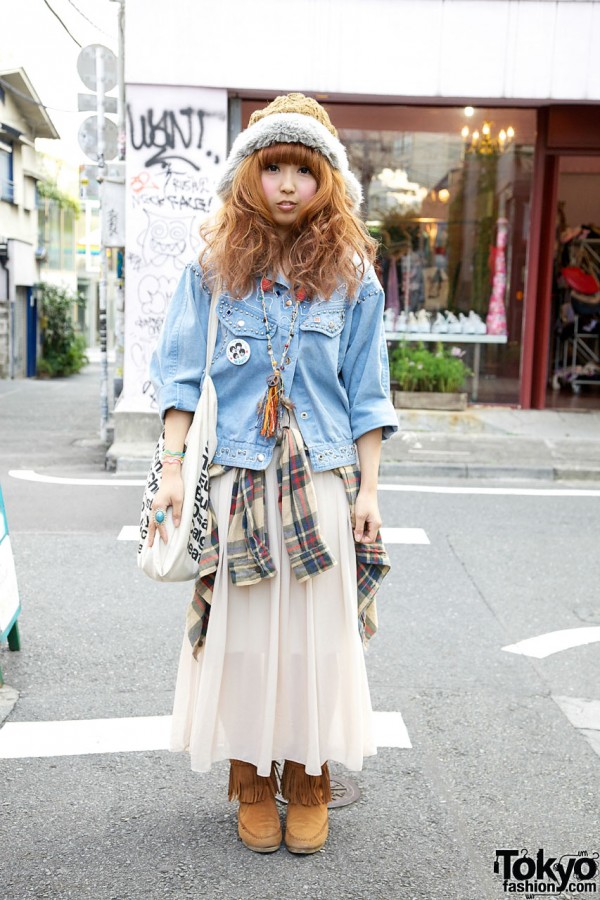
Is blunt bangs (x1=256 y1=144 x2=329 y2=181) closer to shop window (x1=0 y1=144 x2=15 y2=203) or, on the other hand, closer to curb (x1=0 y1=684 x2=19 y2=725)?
curb (x1=0 y1=684 x2=19 y2=725)

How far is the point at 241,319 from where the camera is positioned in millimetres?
2574

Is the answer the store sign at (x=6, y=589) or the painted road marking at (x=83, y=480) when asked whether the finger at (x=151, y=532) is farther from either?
the painted road marking at (x=83, y=480)

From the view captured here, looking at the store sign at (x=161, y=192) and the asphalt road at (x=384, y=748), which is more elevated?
the store sign at (x=161, y=192)

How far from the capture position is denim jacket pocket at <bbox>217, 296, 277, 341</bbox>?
256 cm

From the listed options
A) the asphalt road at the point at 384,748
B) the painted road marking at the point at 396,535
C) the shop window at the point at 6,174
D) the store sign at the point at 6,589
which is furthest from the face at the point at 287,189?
the shop window at the point at 6,174

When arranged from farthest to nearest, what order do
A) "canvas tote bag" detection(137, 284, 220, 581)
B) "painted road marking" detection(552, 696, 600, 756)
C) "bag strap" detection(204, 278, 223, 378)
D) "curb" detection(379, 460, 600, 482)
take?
"curb" detection(379, 460, 600, 482) < "painted road marking" detection(552, 696, 600, 756) < "bag strap" detection(204, 278, 223, 378) < "canvas tote bag" detection(137, 284, 220, 581)

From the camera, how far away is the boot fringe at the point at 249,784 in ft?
8.75

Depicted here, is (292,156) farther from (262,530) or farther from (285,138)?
(262,530)

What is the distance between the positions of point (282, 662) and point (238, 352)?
82 cm

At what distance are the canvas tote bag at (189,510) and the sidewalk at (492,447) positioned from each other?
637 centimetres

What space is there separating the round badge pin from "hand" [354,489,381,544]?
479 millimetres

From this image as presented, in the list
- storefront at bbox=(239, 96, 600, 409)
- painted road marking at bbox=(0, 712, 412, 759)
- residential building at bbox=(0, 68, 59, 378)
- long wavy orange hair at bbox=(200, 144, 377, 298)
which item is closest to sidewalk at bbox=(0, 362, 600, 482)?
storefront at bbox=(239, 96, 600, 409)

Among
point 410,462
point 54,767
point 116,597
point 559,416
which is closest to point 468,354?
point 559,416

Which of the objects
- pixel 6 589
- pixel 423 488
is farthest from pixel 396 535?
pixel 6 589
